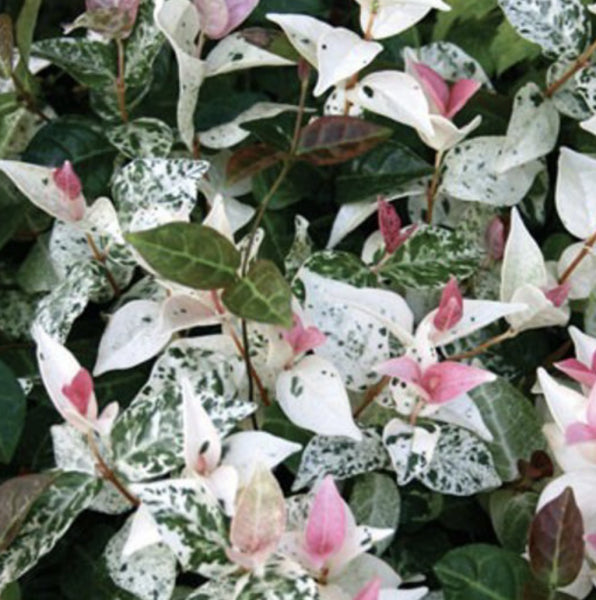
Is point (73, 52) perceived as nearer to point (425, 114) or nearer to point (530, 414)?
point (425, 114)

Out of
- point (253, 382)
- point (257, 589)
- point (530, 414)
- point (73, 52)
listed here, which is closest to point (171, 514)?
point (257, 589)

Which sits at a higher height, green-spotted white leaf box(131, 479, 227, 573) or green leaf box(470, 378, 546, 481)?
green-spotted white leaf box(131, 479, 227, 573)

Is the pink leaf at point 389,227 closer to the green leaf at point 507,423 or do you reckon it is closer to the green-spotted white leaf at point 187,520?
the green leaf at point 507,423

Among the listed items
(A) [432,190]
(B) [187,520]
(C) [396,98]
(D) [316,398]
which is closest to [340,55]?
(C) [396,98]

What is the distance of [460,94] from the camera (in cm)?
95

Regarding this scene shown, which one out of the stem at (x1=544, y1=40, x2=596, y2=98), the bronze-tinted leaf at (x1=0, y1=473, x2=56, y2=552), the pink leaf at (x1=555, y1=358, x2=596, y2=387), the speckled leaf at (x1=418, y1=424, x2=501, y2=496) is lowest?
the speckled leaf at (x1=418, y1=424, x2=501, y2=496)

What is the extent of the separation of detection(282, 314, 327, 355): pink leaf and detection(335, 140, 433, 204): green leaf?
0.67 ft

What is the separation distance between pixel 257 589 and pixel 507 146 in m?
0.48

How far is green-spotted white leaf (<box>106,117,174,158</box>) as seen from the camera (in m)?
0.99

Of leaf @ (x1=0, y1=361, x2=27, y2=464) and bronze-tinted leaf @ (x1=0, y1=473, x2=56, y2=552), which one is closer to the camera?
bronze-tinted leaf @ (x1=0, y1=473, x2=56, y2=552)

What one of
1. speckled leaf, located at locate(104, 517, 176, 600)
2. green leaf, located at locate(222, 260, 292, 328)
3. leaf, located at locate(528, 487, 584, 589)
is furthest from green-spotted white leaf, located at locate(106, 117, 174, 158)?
leaf, located at locate(528, 487, 584, 589)

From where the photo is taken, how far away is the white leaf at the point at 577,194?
0.95m

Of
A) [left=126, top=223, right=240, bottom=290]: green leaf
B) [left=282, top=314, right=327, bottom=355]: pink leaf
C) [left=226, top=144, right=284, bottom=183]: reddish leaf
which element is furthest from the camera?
[left=226, top=144, right=284, bottom=183]: reddish leaf

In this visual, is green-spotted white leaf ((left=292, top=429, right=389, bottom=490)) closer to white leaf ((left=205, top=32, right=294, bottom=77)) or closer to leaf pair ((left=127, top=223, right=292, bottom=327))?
leaf pair ((left=127, top=223, right=292, bottom=327))
